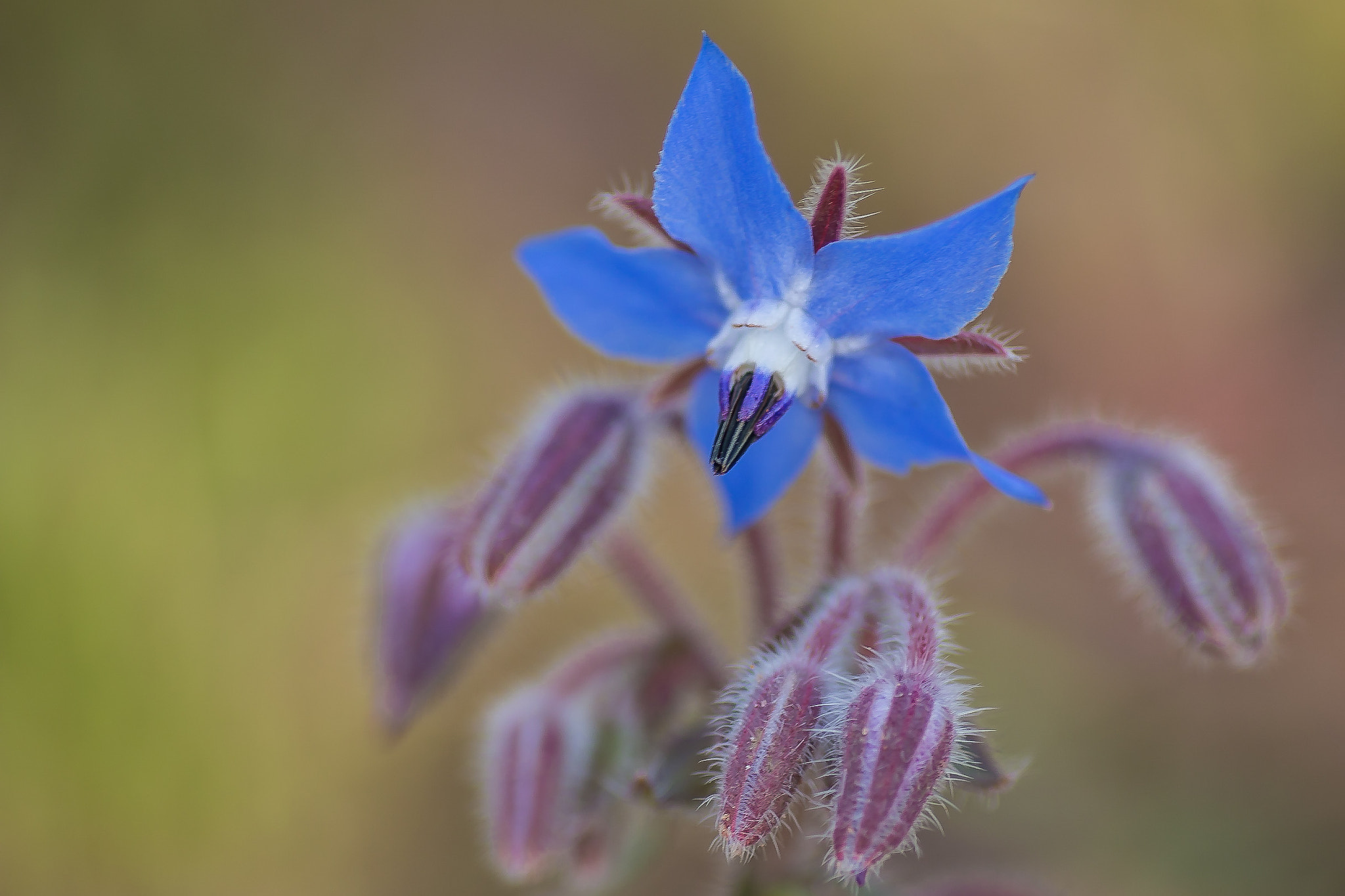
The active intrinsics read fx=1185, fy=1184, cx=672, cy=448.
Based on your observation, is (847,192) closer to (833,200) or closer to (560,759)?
(833,200)

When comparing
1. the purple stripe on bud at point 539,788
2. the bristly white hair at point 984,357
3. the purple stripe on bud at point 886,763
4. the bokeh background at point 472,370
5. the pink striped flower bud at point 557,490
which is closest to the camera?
the purple stripe on bud at point 886,763

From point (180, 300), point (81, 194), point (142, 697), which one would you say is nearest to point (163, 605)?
point (142, 697)

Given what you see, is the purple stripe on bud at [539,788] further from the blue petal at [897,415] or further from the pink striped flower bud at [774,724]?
the blue petal at [897,415]

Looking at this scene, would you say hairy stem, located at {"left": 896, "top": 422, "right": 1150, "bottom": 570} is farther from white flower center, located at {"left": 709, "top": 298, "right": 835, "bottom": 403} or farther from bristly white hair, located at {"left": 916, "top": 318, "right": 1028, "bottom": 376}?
white flower center, located at {"left": 709, "top": 298, "right": 835, "bottom": 403}

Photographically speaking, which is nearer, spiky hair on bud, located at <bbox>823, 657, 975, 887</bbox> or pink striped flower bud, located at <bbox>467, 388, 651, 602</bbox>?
spiky hair on bud, located at <bbox>823, 657, 975, 887</bbox>

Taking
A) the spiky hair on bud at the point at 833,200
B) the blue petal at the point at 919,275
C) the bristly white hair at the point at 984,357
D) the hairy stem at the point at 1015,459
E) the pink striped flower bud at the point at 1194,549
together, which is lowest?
the pink striped flower bud at the point at 1194,549

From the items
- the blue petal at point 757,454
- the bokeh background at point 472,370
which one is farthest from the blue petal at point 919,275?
the bokeh background at point 472,370

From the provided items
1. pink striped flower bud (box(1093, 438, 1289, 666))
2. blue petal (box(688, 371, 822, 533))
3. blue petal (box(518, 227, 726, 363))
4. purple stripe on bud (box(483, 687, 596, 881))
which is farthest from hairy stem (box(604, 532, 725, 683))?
pink striped flower bud (box(1093, 438, 1289, 666))
